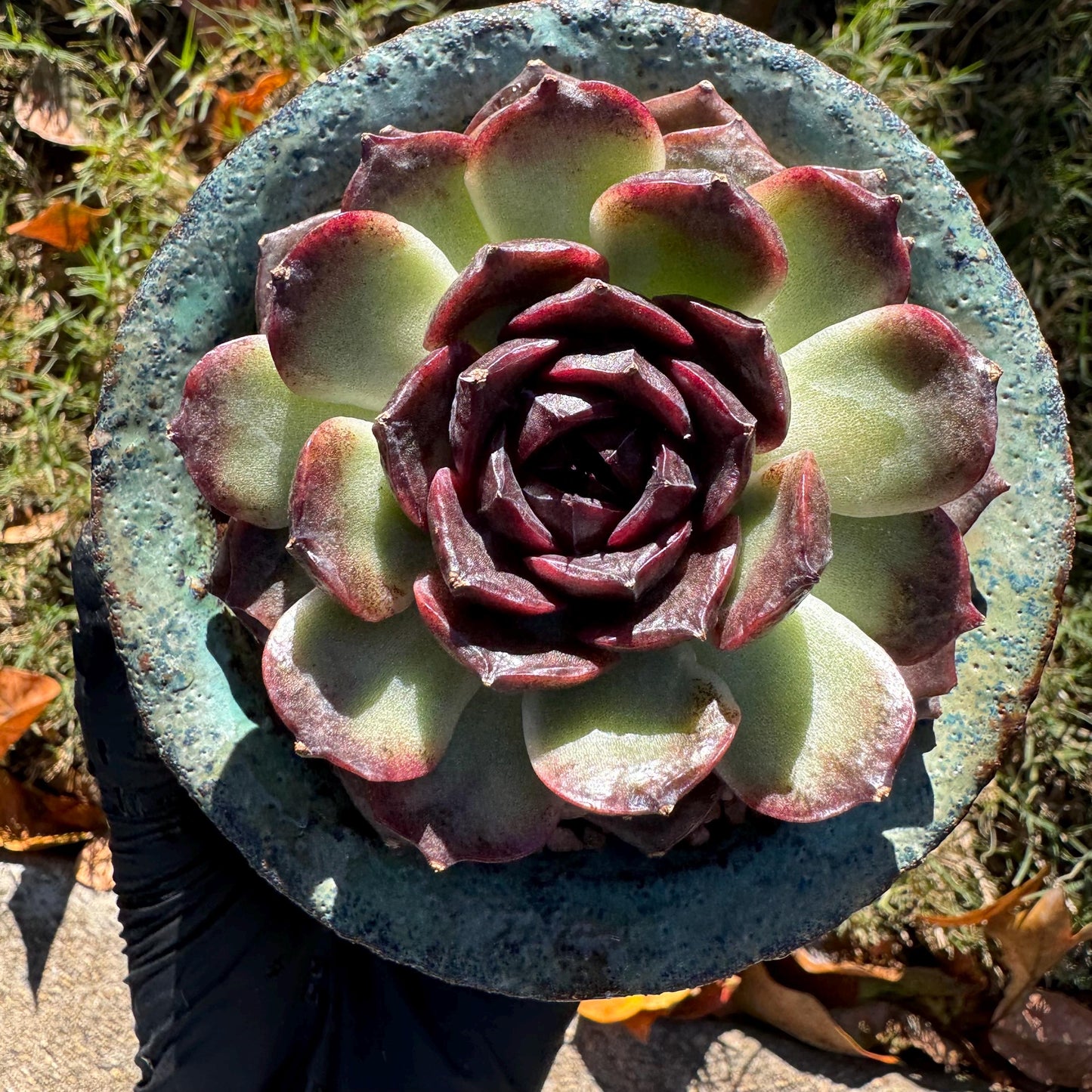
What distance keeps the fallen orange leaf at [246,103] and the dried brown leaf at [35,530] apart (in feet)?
2.02

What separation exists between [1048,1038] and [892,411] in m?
1.24

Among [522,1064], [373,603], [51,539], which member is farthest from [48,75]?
[522,1064]

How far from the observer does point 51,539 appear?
5.31 feet

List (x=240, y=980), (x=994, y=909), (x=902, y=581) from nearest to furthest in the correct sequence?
(x=902, y=581)
(x=240, y=980)
(x=994, y=909)

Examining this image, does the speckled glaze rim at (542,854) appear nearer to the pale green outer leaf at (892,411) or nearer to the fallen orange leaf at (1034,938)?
the pale green outer leaf at (892,411)

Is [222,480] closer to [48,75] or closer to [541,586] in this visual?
[541,586]

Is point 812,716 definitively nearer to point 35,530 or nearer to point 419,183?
point 419,183

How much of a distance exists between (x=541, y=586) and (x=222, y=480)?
0.24 meters

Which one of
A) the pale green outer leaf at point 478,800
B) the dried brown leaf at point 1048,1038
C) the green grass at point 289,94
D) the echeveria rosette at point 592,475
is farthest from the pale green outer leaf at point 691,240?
the dried brown leaf at point 1048,1038

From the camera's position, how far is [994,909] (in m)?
1.45

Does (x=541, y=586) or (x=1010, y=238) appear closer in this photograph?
(x=541, y=586)

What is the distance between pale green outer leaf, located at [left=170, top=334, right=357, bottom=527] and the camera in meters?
0.74

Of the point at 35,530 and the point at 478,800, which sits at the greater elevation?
Answer: the point at 478,800

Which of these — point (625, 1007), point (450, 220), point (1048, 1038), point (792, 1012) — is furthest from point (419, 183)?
point (1048, 1038)
